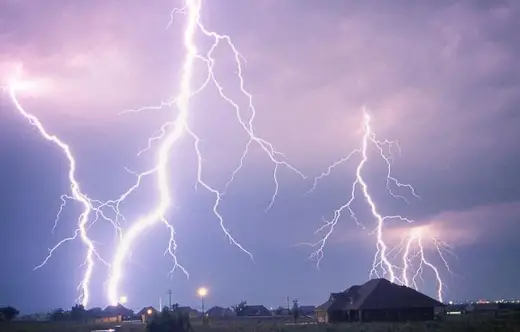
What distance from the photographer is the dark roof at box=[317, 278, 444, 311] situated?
2144 inches

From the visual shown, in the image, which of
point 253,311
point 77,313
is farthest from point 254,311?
point 77,313

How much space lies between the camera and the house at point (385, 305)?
54.2 metres

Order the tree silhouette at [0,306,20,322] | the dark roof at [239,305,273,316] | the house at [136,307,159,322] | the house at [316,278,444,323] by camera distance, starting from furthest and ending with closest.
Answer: the dark roof at [239,305,273,316], the tree silhouette at [0,306,20,322], the house at [316,278,444,323], the house at [136,307,159,322]

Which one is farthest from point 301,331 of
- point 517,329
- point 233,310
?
point 233,310

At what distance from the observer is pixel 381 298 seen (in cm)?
5528

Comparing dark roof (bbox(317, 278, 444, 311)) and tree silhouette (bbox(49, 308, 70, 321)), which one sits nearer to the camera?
dark roof (bbox(317, 278, 444, 311))

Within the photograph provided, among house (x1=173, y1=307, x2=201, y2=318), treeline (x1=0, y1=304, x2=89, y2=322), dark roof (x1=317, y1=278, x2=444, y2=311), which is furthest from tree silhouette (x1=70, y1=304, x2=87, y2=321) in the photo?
dark roof (x1=317, y1=278, x2=444, y2=311)

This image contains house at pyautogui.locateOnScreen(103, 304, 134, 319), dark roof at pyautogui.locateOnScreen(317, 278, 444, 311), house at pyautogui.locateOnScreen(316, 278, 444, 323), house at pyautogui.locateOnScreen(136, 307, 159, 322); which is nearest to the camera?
house at pyautogui.locateOnScreen(136, 307, 159, 322)

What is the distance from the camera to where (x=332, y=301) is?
6153 centimetres

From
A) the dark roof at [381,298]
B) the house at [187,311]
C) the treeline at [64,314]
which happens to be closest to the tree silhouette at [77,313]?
the treeline at [64,314]

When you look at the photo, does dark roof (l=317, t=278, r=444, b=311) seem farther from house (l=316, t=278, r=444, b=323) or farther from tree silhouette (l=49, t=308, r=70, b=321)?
tree silhouette (l=49, t=308, r=70, b=321)

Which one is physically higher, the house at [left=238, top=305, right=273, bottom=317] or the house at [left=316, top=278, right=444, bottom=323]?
the house at [left=316, top=278, right=444, bottom=323]

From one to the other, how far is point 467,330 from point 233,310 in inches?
2264

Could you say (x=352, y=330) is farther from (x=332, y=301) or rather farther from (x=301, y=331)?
(x=332, y=301)
